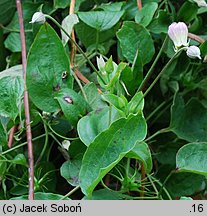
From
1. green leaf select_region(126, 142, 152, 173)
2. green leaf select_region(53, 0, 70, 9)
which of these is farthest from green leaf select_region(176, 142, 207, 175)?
green leaf select_region(53, 0, 70, 9)

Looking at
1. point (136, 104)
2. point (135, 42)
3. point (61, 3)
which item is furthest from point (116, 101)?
point (61, 3)

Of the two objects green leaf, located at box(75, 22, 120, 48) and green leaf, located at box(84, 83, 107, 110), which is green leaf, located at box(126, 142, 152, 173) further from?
green leaf, located at box(75, 22, 120, 48)

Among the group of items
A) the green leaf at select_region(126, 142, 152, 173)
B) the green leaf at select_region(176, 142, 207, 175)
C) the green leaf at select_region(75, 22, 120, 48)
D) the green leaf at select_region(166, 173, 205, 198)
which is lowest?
the green leaf at select_region(166, 173, 205, 198)

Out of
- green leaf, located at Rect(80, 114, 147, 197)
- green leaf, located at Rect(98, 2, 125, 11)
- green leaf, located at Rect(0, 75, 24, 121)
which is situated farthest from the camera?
green leaf, located at Rect(98, 2, 125, 11)

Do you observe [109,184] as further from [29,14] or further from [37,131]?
[29,14]

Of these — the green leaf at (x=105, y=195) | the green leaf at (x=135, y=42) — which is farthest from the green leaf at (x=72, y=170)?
the green leaf at (x=135, y=42)

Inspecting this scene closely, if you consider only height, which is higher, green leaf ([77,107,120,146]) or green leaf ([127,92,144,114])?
green leaf ([127,92,144,114])

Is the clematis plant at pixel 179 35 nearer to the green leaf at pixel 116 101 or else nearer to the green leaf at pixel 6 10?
the green leaf at pixel 116 101
